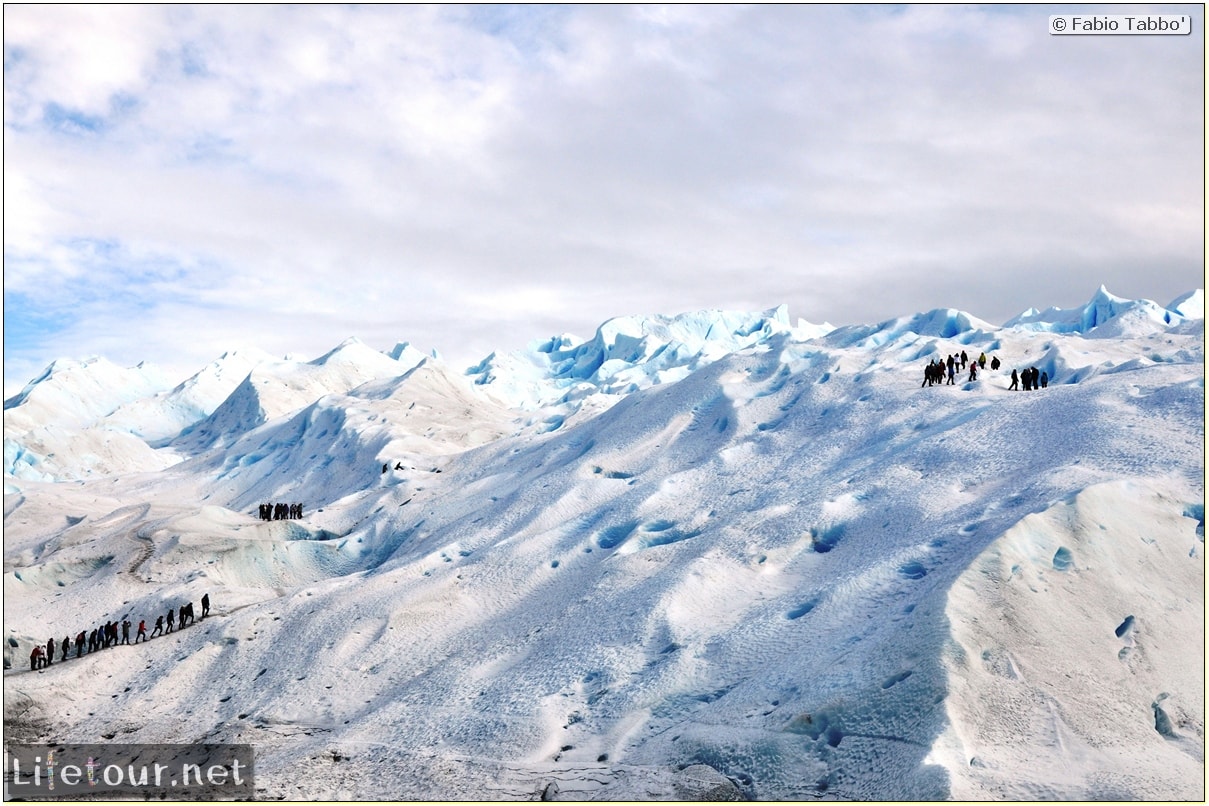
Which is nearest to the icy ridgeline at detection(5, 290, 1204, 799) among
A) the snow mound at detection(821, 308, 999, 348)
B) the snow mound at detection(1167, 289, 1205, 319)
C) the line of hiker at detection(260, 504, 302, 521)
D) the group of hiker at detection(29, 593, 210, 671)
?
the group of hiker at detection(29, 593, 210, 671)

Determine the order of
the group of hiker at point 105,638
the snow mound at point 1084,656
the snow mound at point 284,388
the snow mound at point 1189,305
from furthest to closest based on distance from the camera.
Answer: the snow mound at point 284,388 < the snow mound at point 1189,305 < the group of hiker at point 105,638 < the snow mound at point 1084,656

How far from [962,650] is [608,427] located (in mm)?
26352

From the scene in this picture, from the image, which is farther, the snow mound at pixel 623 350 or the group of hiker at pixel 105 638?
the snow mound at pixel 623 350

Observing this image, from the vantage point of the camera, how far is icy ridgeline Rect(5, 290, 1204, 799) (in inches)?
639

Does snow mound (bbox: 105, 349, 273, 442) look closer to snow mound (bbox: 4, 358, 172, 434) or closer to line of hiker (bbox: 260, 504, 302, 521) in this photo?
snow mound (bbox: 4, 358, 172, 434)

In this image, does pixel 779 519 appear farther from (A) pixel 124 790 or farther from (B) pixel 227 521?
(B) pixel 227 521

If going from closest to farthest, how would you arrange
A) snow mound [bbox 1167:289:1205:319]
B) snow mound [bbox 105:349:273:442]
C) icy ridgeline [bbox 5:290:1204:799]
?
icy ridgeline [bbox 5:290:1204:799]
snow mound [bbox 1167:289:1205:319]
snow mound [bbox 105:349:273:442]

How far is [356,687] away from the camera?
2491cm

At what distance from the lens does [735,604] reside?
75.2ft

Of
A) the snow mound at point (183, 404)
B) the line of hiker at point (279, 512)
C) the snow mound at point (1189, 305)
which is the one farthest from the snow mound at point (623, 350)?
the line of hiker at point (279, 512)

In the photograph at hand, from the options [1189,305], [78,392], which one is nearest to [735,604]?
[1189,305]

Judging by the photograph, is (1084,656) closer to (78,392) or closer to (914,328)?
(914,328)

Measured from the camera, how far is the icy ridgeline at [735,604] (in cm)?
1622

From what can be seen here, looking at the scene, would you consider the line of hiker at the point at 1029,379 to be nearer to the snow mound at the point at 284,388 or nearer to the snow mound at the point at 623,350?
the snow mound at the point at 623,350
